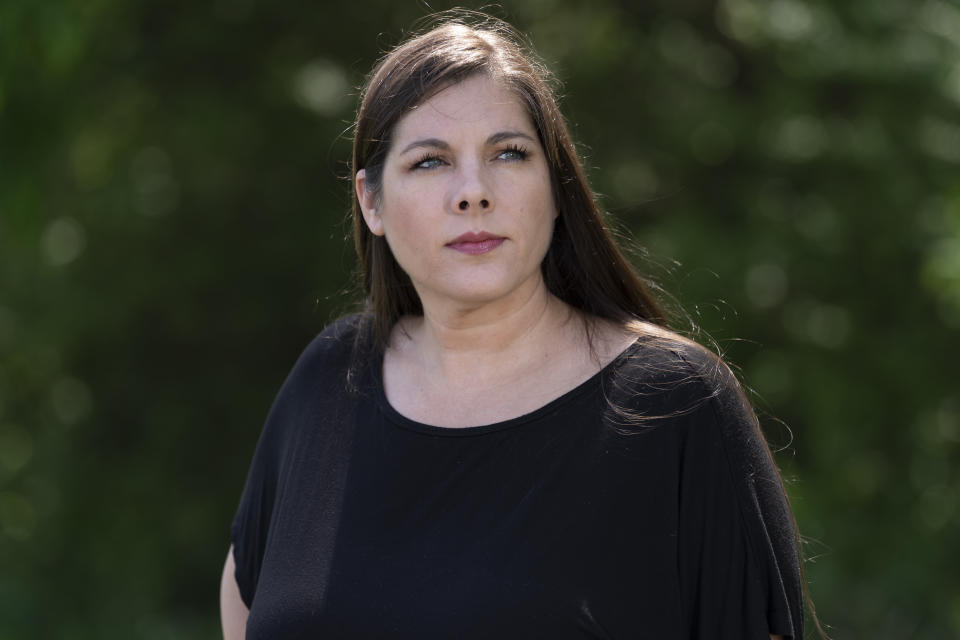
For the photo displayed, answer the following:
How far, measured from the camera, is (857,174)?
4.37m

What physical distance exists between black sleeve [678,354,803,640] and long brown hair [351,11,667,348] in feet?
1.06

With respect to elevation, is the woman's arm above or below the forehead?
below

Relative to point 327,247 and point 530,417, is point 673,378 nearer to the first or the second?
point 530,417

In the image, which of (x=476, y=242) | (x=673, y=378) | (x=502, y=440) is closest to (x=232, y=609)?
(x=502, y=440)

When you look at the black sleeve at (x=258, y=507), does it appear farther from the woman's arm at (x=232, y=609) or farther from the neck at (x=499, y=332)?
the neck at (x=499, y=332)

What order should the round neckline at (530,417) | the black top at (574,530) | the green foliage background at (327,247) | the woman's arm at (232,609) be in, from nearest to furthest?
the black top at (574,530)
the round neckline at (530,417)
the woman's arm at (232,609)
the green foliage background at (327,247)

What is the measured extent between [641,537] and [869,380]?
3.03 metres

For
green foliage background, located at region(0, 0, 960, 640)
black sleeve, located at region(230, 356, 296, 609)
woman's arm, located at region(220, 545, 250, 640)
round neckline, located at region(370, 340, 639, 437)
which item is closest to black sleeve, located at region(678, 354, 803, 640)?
round neckline, located at region(370, 340, 639, 437)

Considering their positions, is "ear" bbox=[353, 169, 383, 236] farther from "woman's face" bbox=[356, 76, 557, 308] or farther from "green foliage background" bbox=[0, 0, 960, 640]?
"green foliage background" bbox=[0, 0, 960, 640]

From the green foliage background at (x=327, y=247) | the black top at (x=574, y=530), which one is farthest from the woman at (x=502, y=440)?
the green foliage background at (x=327, y=247)

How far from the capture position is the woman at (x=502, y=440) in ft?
5.65

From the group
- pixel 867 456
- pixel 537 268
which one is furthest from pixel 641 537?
pixel 867 456

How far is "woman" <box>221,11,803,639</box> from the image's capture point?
1721 millimetres

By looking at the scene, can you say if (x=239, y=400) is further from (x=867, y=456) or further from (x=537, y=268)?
(x=537, y=268)
